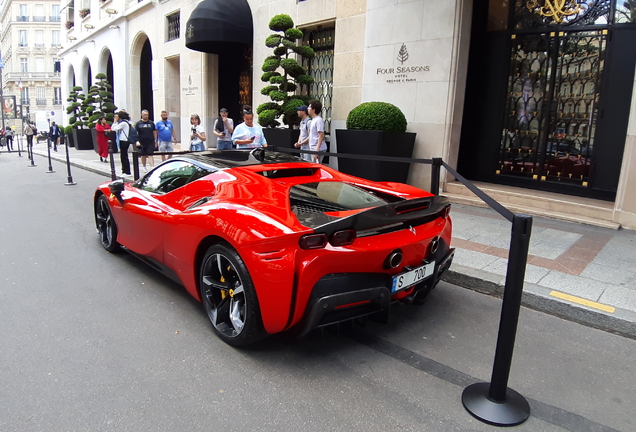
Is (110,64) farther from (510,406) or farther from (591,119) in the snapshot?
(510,406)

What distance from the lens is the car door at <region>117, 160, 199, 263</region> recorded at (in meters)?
4.21

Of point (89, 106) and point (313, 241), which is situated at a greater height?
point (89, 106)

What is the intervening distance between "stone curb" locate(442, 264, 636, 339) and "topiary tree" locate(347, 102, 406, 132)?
4.49m

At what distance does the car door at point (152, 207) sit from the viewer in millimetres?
4215

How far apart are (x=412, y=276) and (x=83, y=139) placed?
23916mm

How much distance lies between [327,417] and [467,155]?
27.4ft

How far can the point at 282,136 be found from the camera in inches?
435

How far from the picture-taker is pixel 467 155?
9.91m

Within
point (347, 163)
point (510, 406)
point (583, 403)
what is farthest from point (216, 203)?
point (347, 163)

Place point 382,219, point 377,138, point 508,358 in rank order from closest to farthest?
1. point 508,358
2. point 382,219
3. point 377,138

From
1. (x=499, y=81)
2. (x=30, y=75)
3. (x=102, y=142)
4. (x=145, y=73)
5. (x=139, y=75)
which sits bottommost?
(x=102, y=142)

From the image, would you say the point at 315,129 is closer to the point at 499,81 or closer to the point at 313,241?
the point at 499,81

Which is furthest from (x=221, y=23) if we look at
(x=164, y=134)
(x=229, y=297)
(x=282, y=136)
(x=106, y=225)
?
(x=229, y=297)

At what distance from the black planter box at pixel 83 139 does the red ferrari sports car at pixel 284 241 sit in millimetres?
21280
